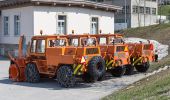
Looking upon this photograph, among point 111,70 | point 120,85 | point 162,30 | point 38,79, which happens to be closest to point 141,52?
point 111,70

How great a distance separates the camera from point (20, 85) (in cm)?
1789

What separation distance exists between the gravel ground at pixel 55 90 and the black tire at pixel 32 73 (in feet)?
0.89

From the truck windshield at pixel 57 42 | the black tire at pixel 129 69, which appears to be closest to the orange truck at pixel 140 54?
the black tire at pixel 129 69

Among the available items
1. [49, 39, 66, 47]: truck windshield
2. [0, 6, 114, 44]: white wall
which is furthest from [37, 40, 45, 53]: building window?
[0, 6, 114, 44]: white wall

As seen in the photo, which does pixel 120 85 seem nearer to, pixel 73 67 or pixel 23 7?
pixel 73 67

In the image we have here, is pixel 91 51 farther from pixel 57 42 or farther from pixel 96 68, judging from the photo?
pixel 57 42

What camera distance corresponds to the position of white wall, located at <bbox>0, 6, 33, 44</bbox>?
107 ft

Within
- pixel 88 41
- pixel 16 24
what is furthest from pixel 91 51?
pixel 16 24

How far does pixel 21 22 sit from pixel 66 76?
17.8m

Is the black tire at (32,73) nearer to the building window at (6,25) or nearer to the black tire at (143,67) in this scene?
the black tire at (143,67)

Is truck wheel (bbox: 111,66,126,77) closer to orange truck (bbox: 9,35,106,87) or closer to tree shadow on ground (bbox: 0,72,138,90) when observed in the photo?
tree shadow on ground (bbox: 0,72,138,90)

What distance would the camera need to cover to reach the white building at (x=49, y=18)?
3253 centimetres

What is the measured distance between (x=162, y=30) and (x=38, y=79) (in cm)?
2872

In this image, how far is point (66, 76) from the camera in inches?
655
